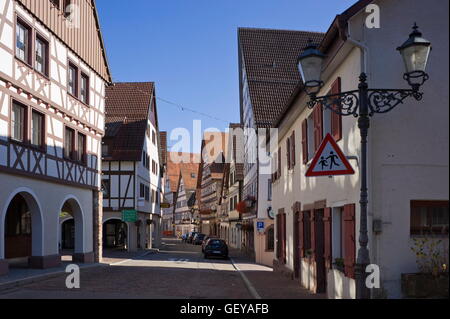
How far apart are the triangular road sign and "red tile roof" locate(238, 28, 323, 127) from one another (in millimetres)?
24679

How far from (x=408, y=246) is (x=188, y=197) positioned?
79786 mm

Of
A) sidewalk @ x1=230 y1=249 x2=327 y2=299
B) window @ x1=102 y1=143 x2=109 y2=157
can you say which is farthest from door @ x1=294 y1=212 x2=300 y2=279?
window @ x1=102 y1=143 x2=109 y2=157

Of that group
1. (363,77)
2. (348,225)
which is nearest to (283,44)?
(348,225)

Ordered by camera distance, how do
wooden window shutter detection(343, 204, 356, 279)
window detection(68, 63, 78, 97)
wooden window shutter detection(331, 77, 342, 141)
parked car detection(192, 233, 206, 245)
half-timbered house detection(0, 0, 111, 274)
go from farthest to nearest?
parked car detection(192, 233, 206, 245), window detection(68, 63, 78, 97), half-timbered house detection(0, 0, 111, 274), wooden window shutter detection(331, 77, 342, 141), wooden window shutter detection(343, 204, 356, 279)

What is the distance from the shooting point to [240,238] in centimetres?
4838

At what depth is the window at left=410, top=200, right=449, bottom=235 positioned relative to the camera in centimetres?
901

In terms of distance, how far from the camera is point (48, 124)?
19.7 meters

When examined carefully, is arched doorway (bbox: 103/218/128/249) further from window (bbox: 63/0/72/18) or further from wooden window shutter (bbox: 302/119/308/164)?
wooden window shutter (bbox: 302/119/308/164)

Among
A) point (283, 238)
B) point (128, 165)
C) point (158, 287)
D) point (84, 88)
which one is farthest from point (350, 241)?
point (128, 165)

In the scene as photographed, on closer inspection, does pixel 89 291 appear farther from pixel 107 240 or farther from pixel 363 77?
pixel 107 240

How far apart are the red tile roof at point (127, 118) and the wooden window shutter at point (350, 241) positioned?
29.5 m

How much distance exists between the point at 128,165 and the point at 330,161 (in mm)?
32976

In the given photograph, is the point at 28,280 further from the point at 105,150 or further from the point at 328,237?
the point at 105,150

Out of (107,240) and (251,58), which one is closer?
(251,58)
